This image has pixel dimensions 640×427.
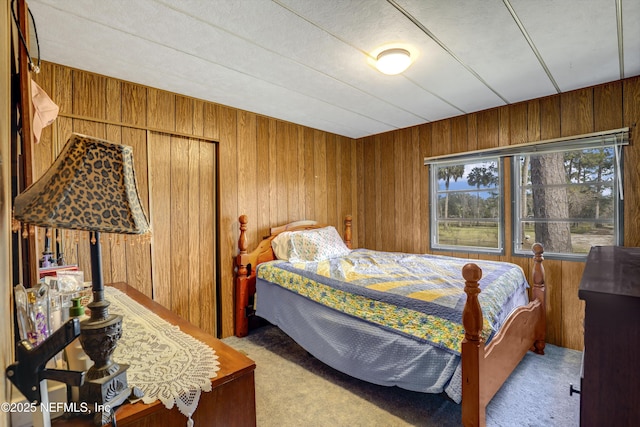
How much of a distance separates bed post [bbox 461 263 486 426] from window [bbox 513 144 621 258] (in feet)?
6.12

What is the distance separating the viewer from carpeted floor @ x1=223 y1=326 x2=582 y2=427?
1.78 meters

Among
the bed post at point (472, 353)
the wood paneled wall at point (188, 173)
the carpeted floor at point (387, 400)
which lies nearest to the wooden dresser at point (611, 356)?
the bed post at point (472, 353)

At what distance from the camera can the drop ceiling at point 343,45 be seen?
5.00 feet

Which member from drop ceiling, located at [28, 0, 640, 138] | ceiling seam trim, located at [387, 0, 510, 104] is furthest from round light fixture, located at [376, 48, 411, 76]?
ceiling seam trim, located at [387, 0, 510, 104]

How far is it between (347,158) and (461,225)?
1754 millimetres

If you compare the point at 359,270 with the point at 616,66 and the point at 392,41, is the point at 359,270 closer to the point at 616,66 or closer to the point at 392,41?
the point at 392,41

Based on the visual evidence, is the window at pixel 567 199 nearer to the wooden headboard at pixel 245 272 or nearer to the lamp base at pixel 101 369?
the wooden headboard at pixel 245 272

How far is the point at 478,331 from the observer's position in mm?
1517

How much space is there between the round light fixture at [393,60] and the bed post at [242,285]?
6.08ft

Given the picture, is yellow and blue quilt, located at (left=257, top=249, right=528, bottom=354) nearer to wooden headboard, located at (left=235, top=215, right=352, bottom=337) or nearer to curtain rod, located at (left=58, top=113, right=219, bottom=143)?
wooden headboard, located at (left=235, top=215, right=352, bottom=337)

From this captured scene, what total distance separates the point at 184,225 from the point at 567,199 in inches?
A: 140

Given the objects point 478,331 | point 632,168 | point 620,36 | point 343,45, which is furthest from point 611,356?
point 632,168

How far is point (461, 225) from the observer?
338 cm

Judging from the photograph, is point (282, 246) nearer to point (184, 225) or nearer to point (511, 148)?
point (184, 225)
